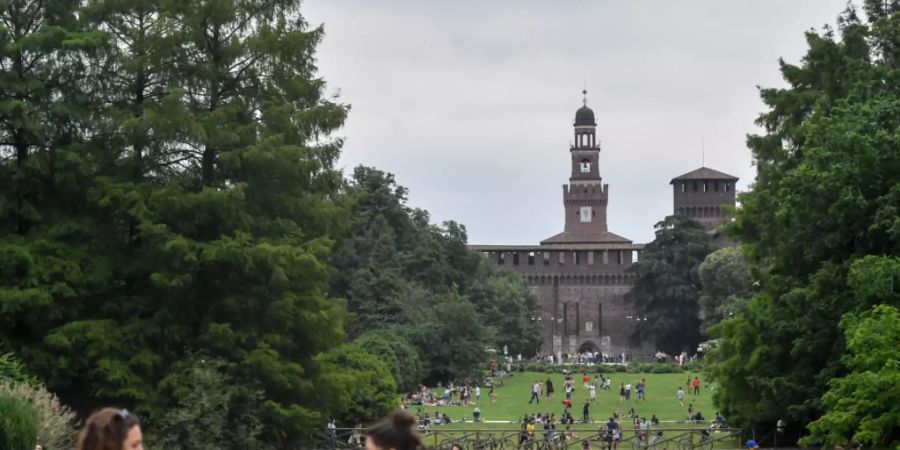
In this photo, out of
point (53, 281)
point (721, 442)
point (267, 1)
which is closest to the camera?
point (53, 281)

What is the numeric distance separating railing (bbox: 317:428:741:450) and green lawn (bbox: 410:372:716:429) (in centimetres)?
721

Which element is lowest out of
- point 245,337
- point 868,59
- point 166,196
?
point 245,337

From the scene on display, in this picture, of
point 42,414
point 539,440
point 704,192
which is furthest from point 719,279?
point 42,414

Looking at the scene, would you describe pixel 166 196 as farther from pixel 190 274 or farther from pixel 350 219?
pixel 350 219

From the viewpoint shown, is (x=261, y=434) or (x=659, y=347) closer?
(x=261, y=434)

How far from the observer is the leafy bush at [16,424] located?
632 inches

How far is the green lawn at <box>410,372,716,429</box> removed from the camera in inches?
1753

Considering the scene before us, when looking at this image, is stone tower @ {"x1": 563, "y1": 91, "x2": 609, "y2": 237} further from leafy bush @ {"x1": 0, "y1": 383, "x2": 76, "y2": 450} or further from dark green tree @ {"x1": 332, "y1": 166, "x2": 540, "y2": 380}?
leafy bush @ {"x1": 0, "y1": 383, "x2": 76, "y2": 450}

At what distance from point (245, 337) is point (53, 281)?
10.6 ft

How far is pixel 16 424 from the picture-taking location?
16.2 metres

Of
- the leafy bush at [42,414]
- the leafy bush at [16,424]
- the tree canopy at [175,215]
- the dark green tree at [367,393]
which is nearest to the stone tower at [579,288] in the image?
the dark green tree at [367,393]

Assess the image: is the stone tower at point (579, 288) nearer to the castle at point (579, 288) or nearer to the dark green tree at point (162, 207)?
the castle at point (579, 288)

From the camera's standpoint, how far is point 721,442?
31.1m

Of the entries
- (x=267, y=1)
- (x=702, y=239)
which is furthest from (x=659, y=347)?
(x=267, y=1)
